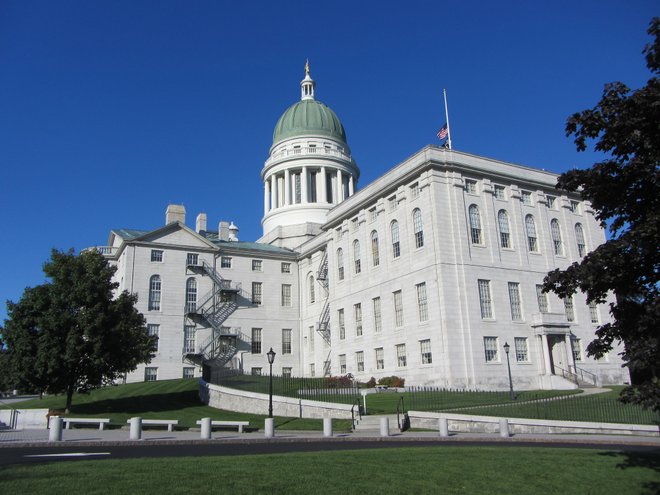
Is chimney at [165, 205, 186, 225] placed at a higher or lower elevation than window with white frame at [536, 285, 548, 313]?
higher

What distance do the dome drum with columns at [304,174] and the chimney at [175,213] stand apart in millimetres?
14623

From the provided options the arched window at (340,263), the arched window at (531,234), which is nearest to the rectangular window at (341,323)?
the arched window at (340,263)

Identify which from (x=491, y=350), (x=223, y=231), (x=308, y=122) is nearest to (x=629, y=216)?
(x=491, y=350)

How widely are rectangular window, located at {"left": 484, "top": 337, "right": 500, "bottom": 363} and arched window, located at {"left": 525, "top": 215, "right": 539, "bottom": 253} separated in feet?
29.7

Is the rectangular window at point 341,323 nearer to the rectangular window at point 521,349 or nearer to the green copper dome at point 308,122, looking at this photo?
the rectangular window at point 521,349

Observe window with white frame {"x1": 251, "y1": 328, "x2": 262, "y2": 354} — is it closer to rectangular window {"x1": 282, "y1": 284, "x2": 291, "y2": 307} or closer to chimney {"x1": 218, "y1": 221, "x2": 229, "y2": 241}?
rectangular window {"x1": 282, "y1": 284, "x2": 291, "y2": 307}

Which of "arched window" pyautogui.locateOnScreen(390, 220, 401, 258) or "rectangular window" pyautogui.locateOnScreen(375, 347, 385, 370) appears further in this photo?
"arched window" pyautogui.locateOnScreen(390, 220, 401, 258)

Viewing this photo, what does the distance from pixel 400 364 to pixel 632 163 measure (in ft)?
113

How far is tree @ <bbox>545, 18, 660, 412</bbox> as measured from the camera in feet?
34.9

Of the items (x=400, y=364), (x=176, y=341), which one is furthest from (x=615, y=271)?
(x=176, y=341)

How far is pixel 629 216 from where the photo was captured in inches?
476

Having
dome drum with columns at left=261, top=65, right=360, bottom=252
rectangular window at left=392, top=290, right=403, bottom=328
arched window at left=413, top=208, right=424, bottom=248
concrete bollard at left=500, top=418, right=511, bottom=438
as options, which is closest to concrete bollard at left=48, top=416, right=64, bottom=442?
concrete bollard at left=500, top=418, right=511, bottom=438

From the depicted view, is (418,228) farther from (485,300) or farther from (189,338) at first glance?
(189,338)

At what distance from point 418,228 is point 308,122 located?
40.1m
